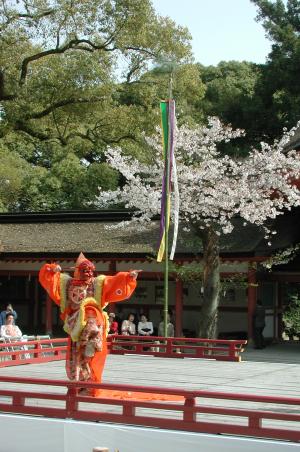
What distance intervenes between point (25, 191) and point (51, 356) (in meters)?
18.6

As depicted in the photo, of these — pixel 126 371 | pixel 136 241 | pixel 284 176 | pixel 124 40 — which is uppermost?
pixel 124 40

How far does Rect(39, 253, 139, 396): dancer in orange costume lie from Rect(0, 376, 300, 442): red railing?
25.6 inches

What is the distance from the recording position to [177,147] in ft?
74.2

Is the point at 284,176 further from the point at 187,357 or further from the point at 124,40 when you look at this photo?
the point at 124,40

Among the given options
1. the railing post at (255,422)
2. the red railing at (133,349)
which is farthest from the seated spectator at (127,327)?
the railing post at (255,422)

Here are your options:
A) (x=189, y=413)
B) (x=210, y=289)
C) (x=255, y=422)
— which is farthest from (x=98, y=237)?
(x=255, y=422)

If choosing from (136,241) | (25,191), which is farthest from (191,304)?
(25,191)

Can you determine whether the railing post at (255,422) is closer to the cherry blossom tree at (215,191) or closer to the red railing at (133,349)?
the red railing at (133,349)

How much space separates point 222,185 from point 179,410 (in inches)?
488

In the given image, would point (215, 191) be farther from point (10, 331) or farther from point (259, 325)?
point (10, 331)

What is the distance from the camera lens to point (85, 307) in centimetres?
1188

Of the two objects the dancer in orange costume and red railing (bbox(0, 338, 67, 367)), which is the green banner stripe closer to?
red railing (bbox(0, 338, 67, 367))

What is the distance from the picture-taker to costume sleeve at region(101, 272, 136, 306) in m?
11.8

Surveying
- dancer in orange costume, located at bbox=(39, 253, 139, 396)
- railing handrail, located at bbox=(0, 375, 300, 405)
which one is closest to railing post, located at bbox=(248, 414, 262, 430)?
railing handrail, located at bbox=(0, 375, 300, 405)
